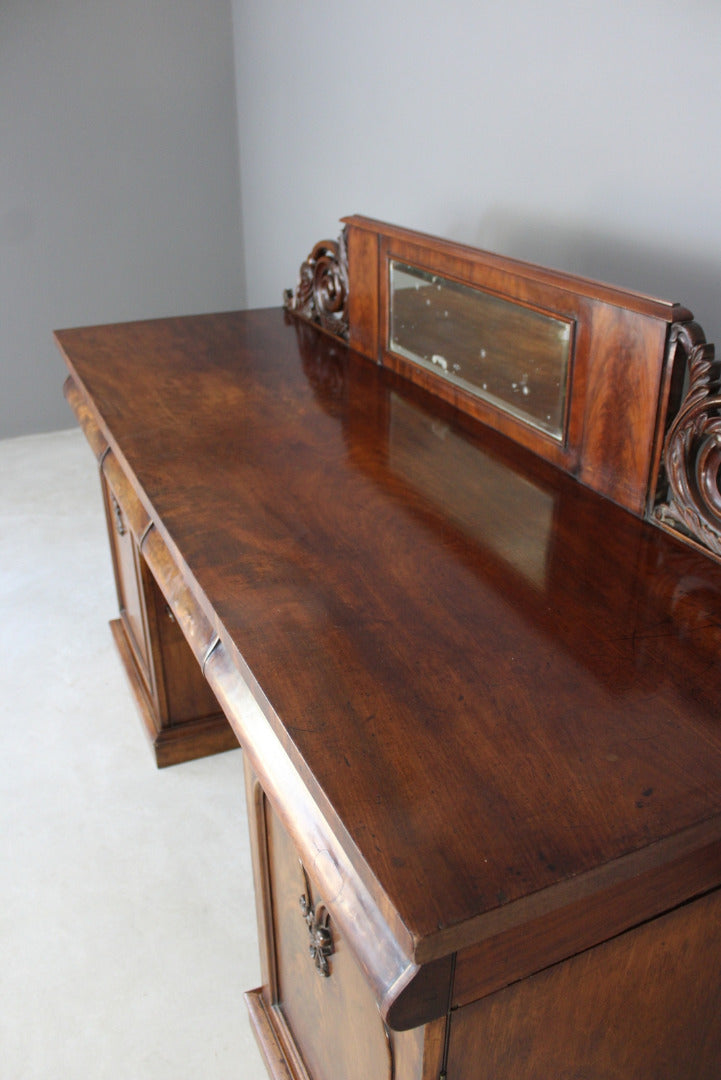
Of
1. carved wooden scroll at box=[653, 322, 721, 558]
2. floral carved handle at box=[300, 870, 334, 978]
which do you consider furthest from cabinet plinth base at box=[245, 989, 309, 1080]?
carved wooden scroll at box=[653, 322, 721, 558]

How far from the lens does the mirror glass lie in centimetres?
128

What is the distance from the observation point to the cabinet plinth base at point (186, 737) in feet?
6.52

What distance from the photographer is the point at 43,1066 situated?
4.56 feet

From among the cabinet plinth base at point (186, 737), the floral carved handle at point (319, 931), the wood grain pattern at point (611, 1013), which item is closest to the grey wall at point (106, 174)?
the cabinet plinth base at point (186, 737)

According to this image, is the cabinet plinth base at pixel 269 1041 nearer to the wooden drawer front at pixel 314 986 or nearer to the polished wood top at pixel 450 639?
the wooden drawer front at pixel 314 986

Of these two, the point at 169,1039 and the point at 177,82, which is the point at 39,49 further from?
the point at 169,1039

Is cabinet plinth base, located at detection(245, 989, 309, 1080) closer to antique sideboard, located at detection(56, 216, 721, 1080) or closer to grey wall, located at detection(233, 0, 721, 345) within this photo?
antique sideboard, located at detection(56, 216, 721, 1080)

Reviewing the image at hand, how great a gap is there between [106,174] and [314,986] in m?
3.23

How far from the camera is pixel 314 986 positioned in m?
1.09

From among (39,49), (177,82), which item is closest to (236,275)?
(177,82)

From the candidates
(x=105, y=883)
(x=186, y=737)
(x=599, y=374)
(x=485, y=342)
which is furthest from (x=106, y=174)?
(x=599, y=374)

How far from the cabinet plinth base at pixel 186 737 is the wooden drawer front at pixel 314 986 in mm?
744

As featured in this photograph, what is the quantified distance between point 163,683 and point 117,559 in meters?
0.44

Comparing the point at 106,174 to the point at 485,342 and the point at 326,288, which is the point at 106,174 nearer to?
the point at 326,288
